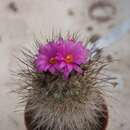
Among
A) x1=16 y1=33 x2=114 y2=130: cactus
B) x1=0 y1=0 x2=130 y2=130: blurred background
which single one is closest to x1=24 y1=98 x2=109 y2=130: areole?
x1=16 y1=33 x2=114 y2=130: cactus

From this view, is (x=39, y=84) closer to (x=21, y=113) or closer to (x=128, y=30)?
(x=21, y=113)

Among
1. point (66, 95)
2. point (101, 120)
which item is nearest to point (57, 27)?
point (101, 120)

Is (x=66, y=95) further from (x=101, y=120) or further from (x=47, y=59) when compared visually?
(x=101, y=120)

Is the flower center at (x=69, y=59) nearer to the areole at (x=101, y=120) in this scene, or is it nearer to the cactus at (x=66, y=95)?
the cactus at (x=66, y=95)

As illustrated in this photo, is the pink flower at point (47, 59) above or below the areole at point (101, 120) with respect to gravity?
above

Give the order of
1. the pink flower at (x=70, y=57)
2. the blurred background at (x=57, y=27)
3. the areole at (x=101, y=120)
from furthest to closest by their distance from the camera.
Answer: the blurred background at (x=57, y=27)
the areole at (x=101, y=120)
the pink flower at (x=70, y=57)

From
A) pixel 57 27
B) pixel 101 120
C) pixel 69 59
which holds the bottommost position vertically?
pixel 101 120

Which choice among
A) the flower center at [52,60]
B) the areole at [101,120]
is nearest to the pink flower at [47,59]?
the flower center at [52,60]
